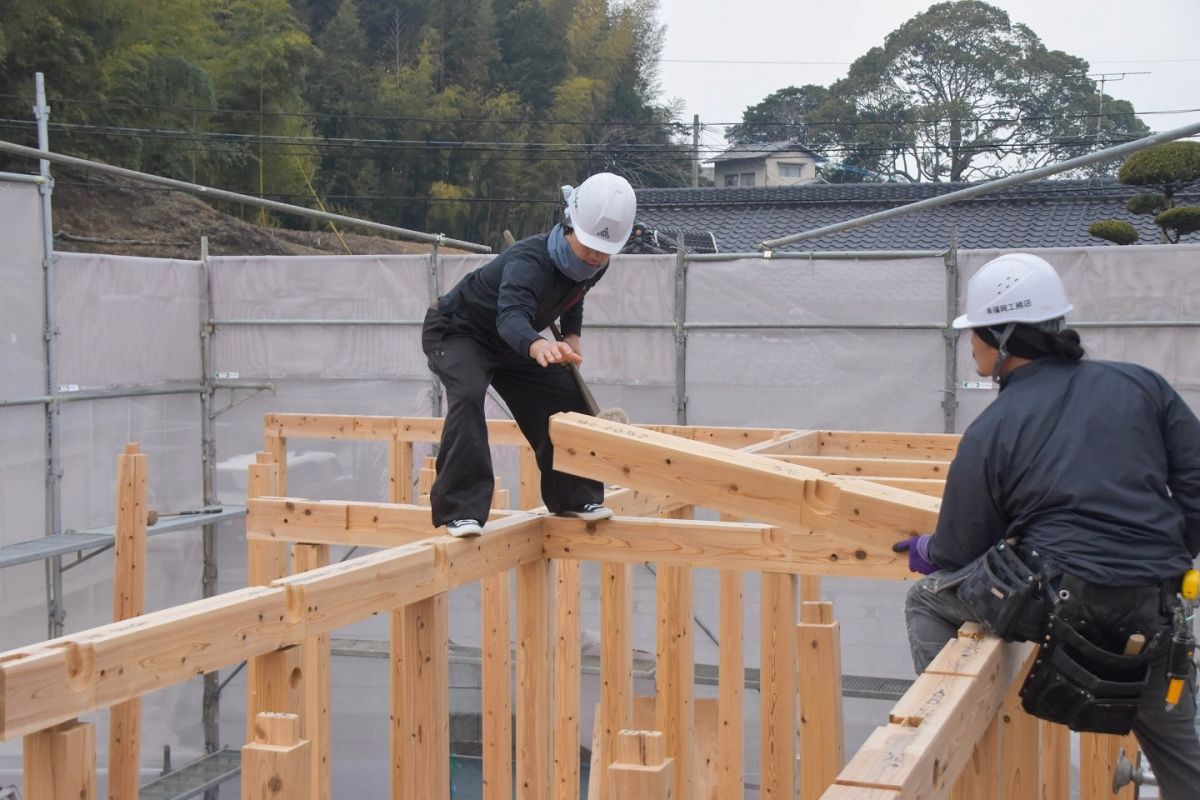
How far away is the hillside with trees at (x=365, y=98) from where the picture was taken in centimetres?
1777

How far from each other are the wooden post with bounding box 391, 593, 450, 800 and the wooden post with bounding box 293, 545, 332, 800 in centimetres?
84

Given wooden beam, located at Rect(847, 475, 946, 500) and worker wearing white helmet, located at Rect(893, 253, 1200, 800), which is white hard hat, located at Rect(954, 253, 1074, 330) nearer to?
worker wearing white helmet, located at Rect(893, 253, 1200, 800)

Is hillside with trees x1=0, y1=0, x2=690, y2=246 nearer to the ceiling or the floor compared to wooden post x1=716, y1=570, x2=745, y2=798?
nearer to the ceiling

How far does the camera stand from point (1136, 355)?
840cm

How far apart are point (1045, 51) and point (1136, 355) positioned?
27.4 m

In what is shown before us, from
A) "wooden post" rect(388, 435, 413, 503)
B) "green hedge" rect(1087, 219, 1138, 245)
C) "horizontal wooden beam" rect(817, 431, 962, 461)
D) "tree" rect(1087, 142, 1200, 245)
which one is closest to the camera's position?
"horizontal wooden beam" rect(817, 431, 962, 461)

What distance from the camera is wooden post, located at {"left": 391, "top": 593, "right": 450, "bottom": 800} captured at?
3.67m

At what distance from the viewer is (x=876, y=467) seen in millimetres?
5441

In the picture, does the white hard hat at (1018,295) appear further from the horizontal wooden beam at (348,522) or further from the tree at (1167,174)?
the tree at (1167,174)

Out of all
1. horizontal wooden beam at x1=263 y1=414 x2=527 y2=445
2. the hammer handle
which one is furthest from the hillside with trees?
the hammer handle

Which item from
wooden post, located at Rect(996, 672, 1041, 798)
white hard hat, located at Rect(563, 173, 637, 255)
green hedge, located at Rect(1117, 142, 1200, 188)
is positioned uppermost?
green hedge, located at Rect(1117, 142, 1200, 188)

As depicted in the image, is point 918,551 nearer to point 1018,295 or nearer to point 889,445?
point 1018,295

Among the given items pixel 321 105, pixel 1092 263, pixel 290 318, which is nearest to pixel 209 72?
pixel 321 105

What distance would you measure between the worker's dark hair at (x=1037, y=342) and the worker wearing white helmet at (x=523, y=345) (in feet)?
4.02
